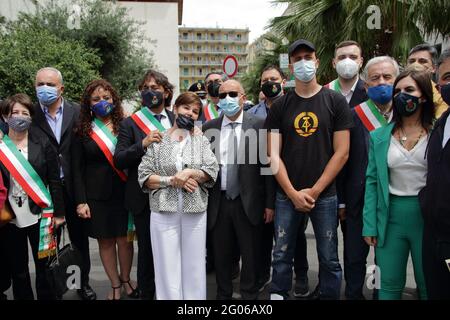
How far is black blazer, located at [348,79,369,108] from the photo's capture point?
11.9ft

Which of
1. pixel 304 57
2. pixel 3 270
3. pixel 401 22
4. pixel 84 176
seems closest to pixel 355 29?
pixel 401 22

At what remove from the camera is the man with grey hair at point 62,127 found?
3.57 metres

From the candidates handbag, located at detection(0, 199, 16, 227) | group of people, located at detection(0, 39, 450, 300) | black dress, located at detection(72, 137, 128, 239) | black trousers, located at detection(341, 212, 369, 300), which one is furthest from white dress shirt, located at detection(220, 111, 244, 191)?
handbag, located at detection(0, 199, 16, 227)

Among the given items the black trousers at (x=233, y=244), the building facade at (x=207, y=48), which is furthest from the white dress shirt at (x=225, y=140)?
the building facade at (x=207, y=48)

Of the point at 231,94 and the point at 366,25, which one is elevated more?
the point at 366,25

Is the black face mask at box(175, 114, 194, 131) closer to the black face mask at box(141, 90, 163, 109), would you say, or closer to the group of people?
the group of people

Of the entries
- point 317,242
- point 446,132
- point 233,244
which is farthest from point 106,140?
point 446,132

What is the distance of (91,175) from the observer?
353 centimetres

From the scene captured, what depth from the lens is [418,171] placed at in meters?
2.63

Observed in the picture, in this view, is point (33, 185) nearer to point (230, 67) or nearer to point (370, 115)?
point (370, 115)

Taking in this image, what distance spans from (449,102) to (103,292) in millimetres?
3364

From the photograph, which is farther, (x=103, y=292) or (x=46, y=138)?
(x=103, y=292)

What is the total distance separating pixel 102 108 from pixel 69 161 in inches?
21.7
